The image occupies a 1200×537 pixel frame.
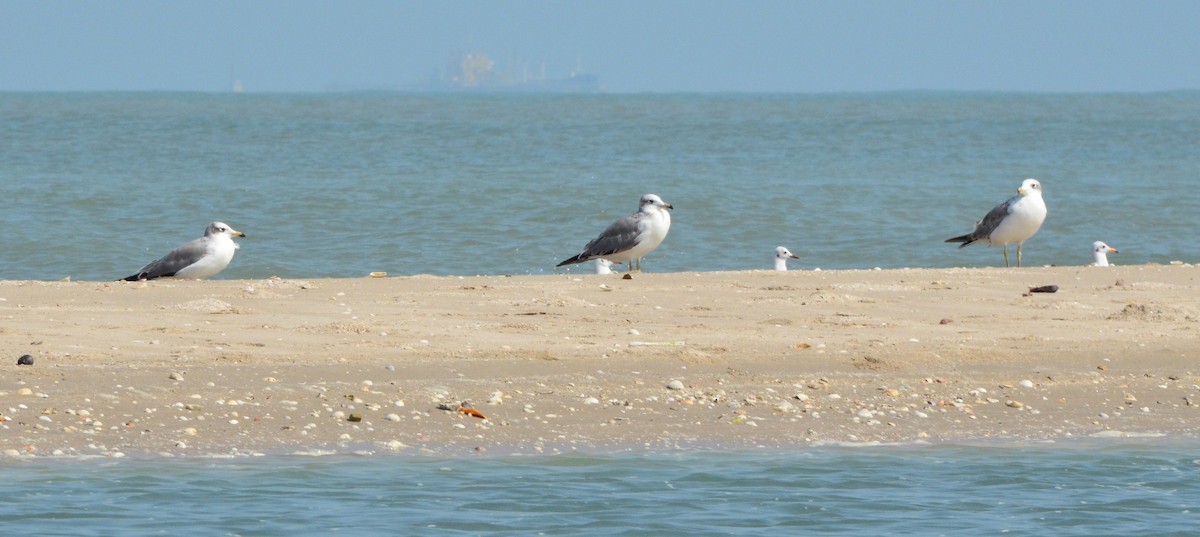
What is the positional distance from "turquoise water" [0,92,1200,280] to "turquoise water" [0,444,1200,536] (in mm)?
Result: 10017

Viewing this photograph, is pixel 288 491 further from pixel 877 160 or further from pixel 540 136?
pixel 540 136

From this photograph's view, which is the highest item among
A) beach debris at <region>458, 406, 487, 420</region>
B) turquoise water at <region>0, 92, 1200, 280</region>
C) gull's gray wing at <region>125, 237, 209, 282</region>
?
beach debris at <region>458, 406, 487, 420</region>

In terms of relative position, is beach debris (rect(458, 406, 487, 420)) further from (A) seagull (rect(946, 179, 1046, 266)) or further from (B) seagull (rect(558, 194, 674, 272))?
(A) seagull (rect(946, 179, 1046, 266))

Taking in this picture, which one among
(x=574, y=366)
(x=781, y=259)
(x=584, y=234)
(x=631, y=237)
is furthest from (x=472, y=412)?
(x=584, y=234)

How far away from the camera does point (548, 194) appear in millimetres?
26469

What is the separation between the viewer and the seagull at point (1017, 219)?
15.3m

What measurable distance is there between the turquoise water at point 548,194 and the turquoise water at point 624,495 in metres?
10.0

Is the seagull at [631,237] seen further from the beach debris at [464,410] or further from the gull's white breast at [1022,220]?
the beach debris at [464,410]

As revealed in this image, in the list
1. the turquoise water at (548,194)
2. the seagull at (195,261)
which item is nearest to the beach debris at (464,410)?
the seagull at (195,261)

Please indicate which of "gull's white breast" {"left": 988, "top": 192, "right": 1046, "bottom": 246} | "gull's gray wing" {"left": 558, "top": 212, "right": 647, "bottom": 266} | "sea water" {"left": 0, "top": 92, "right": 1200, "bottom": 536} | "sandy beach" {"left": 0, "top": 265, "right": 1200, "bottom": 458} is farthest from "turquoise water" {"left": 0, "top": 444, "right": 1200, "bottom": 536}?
"gull's white breast" {"left": 988, "top": 192, "right": 1046, "bottom": 246}

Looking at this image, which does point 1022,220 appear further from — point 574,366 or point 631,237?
point 574,366

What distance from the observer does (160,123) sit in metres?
58.4

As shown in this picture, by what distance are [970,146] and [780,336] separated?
125ft

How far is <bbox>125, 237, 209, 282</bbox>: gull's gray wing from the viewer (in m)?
12.9
